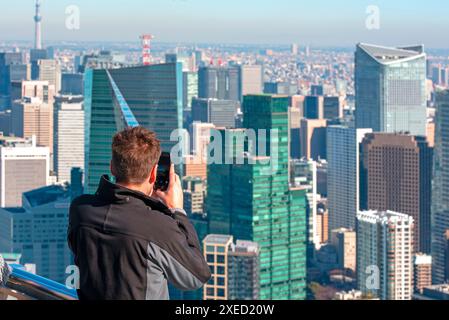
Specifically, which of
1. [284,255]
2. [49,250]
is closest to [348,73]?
[284,255]

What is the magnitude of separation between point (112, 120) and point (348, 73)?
11923 mm

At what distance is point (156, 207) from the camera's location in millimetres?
1148

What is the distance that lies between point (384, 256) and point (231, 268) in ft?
8.36

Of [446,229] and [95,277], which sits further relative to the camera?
[446,229]

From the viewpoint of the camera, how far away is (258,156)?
18.7 m

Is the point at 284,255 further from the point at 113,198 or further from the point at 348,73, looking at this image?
the point at 113,198

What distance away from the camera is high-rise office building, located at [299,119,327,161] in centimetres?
2454

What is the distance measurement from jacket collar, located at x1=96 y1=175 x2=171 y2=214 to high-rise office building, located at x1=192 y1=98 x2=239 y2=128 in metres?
19.8

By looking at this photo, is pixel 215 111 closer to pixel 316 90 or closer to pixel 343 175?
pixel 343 175

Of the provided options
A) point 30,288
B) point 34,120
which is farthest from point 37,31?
point 30,288

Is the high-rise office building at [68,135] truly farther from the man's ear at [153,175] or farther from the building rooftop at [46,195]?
the man's ear at [153,175]

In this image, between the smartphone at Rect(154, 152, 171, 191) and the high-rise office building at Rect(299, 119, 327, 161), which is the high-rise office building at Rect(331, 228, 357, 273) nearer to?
the high-rise office building at Rect(299, 119, 327, 161)

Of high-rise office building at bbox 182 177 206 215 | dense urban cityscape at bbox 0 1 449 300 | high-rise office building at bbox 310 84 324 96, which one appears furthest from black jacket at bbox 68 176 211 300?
high-rise office building at bbox 310 84 324 96

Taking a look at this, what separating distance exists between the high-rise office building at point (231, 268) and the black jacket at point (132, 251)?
12705mm
